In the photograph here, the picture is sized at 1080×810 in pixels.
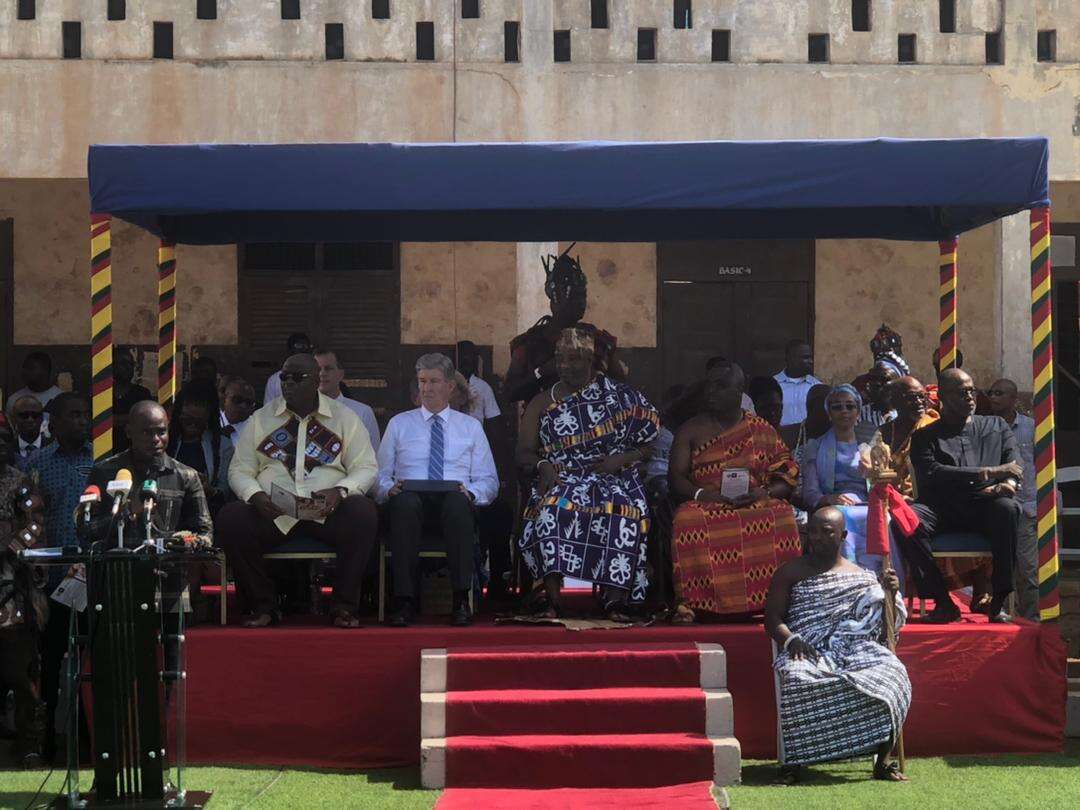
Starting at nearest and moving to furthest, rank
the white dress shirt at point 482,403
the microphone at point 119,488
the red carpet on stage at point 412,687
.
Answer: the microphone at point 119,488
the red carpet on stage at point 412,687
the white dress shirt at point 482,403

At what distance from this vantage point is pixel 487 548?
9883mm

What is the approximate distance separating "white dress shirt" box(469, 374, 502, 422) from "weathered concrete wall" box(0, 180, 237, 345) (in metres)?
5.10

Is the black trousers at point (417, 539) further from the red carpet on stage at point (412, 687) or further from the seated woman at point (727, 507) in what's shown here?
the seated woman at point (727, 507)

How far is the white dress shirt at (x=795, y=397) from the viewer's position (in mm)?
12562

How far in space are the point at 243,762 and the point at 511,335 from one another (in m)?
8.33

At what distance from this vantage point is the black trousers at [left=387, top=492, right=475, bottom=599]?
8742 mm

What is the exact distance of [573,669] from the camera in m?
8.29

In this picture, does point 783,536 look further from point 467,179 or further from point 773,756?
point 467,179

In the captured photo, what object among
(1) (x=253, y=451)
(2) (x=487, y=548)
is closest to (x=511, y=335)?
(2) (x=487, y=548)

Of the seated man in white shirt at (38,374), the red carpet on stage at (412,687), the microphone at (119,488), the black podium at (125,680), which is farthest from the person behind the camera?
the seated man in white shirt at (38,374)

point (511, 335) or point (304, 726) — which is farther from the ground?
point (511, 335)

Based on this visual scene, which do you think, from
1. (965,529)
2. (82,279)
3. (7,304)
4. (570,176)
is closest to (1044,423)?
(965,529)

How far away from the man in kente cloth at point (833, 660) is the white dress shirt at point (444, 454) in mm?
1813

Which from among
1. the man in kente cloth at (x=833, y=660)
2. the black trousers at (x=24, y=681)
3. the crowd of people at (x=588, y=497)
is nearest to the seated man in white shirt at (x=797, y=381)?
the crowd of people at (x=588, y=497)
